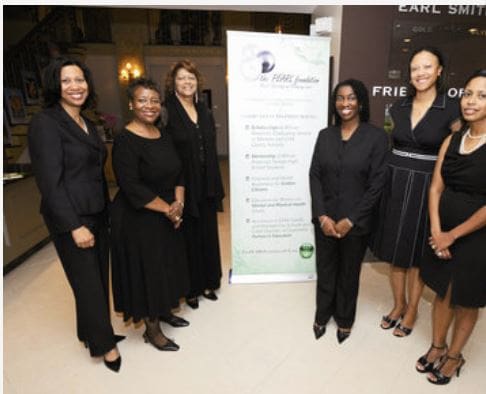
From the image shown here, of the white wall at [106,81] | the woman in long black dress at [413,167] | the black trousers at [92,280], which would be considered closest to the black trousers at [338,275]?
the woman in long black dress at [413,167]

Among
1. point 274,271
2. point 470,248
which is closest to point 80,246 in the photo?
point 274,271

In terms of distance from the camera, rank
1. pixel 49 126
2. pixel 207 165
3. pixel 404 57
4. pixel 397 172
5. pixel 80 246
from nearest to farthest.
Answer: pixel 49 126, pixel 80 246, pixel 397 172, pixel 207 165, pixel 404 57

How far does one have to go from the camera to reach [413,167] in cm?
208

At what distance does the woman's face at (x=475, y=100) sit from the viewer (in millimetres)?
1609

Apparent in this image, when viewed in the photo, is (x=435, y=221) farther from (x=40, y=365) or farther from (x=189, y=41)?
(x=189, y=41)

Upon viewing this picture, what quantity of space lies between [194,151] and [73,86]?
31.3 inches

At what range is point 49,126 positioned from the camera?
64.2 inches

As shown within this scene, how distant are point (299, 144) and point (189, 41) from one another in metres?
7.00

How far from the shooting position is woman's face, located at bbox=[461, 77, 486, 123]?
161cm

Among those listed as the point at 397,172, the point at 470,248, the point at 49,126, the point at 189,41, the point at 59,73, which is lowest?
the point at 470,248

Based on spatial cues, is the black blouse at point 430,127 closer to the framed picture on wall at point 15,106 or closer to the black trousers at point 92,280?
the black trousers at point 92,280

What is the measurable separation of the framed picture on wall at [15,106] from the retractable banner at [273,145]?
2834mm

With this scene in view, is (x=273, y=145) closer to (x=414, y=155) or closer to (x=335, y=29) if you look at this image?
(x=414, y=155)

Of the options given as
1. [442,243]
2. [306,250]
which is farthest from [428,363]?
[306,250]
